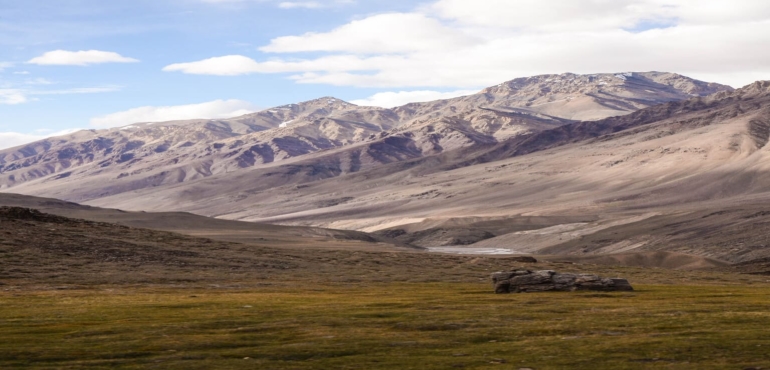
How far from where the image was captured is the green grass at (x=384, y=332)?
24466mm

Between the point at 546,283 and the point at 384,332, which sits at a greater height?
the point at 384,332

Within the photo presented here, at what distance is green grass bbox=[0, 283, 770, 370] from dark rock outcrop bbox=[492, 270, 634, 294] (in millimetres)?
4943

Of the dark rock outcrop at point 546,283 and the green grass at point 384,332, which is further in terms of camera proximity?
the dark rock outcrop at point 546,283

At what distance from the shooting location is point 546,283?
5400 centimetres

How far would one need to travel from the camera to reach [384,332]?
103 feet

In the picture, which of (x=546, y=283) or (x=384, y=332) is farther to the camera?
(x=546, y=283)

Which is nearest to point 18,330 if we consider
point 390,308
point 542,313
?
point 390,308

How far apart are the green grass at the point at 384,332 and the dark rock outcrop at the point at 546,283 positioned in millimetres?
4943

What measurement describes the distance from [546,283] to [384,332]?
963 inches

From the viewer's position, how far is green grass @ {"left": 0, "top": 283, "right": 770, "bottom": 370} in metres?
24.5

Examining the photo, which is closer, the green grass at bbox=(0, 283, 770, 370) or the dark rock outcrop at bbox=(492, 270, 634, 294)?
the green grass at bbox=(0, 283, 770, 370)

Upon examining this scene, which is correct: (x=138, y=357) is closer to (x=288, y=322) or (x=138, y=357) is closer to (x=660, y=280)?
(x=288, y=322)

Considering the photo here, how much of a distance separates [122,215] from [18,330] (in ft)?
448

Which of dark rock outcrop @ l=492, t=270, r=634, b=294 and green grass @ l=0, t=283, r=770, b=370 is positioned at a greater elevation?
green grass @ l=0, t=283, r=770, b=370
